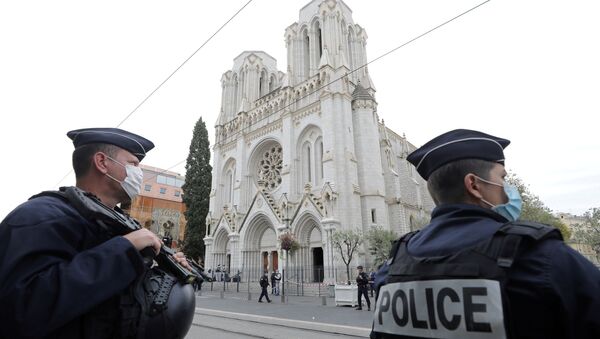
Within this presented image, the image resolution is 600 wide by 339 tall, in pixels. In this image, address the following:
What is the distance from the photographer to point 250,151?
114 feet

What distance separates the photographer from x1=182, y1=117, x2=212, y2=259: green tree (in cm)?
3822

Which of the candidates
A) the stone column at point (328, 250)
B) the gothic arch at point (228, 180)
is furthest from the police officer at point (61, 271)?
the gothic arch at point (228, 180)

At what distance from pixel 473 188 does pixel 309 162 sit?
2835cm

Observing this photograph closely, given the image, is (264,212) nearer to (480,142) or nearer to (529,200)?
(529,200)

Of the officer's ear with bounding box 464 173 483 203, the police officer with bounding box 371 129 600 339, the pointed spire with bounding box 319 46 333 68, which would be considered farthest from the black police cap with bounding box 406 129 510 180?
the pointed spire with bounding box 319 46 333 68

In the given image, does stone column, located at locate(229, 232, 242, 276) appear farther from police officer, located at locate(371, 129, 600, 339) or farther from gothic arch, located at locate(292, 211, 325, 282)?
police officer, located at locate(371, 129, 600, 339)

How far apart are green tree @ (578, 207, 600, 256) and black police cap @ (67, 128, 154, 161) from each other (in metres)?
32.9

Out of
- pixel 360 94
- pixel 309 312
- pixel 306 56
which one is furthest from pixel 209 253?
pixel 309 312

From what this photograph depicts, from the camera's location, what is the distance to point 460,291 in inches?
55.1

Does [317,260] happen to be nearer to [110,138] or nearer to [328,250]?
[328,250]

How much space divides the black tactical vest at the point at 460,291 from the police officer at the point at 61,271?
1.26 metres

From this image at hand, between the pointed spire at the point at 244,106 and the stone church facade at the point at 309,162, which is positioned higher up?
the pointed spire at the point at 244,106

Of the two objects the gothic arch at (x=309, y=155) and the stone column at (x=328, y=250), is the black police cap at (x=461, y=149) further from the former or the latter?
the gothic arch at (x=309, y=155)

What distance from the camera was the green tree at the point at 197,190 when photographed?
38.2 metres
